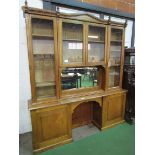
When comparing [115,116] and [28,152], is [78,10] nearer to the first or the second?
[115,116]

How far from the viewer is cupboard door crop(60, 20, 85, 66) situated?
Answer: 218 centimetres

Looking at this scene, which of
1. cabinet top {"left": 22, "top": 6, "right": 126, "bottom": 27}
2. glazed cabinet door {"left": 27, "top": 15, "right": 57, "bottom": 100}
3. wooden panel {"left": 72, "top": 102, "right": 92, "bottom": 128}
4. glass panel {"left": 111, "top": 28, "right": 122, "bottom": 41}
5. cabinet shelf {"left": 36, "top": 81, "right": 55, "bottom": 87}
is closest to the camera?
cabinet top {"left": 22, "top": 6, "right": 126, "bottom": 27}

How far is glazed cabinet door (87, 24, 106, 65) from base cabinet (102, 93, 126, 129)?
2.61 ft

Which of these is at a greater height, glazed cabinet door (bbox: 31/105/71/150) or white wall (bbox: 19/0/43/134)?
white wall (bbox: 19/0/43/134)

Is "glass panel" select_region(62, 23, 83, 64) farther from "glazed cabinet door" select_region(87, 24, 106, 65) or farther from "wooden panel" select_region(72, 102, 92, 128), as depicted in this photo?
"wooden panel" select_region(72, 102, 92, 128)

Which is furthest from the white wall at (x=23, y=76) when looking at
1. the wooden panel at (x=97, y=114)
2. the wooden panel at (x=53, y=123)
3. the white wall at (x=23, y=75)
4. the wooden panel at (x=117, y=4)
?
the wooden panel at (x=97, y=114)

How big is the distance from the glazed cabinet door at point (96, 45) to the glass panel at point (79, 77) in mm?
229

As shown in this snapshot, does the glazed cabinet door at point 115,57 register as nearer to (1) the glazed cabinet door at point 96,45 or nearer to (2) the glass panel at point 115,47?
(2) the glass panel at point 115,47

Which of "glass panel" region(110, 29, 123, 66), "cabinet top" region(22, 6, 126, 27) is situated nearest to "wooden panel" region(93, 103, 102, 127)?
"glass panel" region(110, 29, 123, 66)

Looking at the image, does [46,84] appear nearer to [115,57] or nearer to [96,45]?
[96,45]

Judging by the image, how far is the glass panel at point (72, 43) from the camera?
219 cm

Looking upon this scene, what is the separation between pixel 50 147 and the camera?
7.04 feet
